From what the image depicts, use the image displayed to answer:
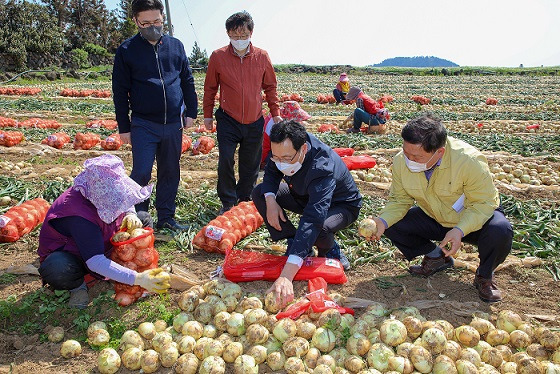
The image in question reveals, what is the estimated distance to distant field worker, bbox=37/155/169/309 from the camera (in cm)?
318

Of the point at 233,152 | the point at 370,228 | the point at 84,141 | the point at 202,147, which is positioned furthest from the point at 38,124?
the point at 370,228

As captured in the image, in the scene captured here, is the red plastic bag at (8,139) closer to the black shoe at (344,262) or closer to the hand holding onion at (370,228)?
the black shoe at (344,262)

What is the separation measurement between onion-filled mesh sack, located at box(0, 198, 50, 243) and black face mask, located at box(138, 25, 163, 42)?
2.20 meters

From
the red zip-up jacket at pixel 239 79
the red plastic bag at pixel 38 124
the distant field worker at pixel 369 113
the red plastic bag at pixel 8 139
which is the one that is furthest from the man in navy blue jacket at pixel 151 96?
the red plastic bag at pixel 38 124

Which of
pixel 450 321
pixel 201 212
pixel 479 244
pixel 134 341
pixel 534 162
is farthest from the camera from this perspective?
pixel 534 162

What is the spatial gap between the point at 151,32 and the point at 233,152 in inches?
62.7

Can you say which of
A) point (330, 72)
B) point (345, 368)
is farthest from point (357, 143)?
point (330, 72)

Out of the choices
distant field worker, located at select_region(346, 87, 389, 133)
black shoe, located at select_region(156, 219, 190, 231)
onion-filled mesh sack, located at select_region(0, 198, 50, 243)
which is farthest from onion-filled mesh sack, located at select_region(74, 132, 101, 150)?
distant field worker, located at select_region(346, 87, 389, 133)

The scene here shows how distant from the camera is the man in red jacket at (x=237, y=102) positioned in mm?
5289

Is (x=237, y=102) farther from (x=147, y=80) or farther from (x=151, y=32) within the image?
(x=151, y=32)

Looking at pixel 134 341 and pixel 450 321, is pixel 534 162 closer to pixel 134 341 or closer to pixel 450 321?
pixel 450 321

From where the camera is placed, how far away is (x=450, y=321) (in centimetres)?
330

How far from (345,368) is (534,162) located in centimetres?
644

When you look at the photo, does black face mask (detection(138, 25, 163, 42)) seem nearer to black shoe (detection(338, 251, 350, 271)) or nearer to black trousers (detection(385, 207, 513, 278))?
black shoe (detection(338, 251, 350, 271))
